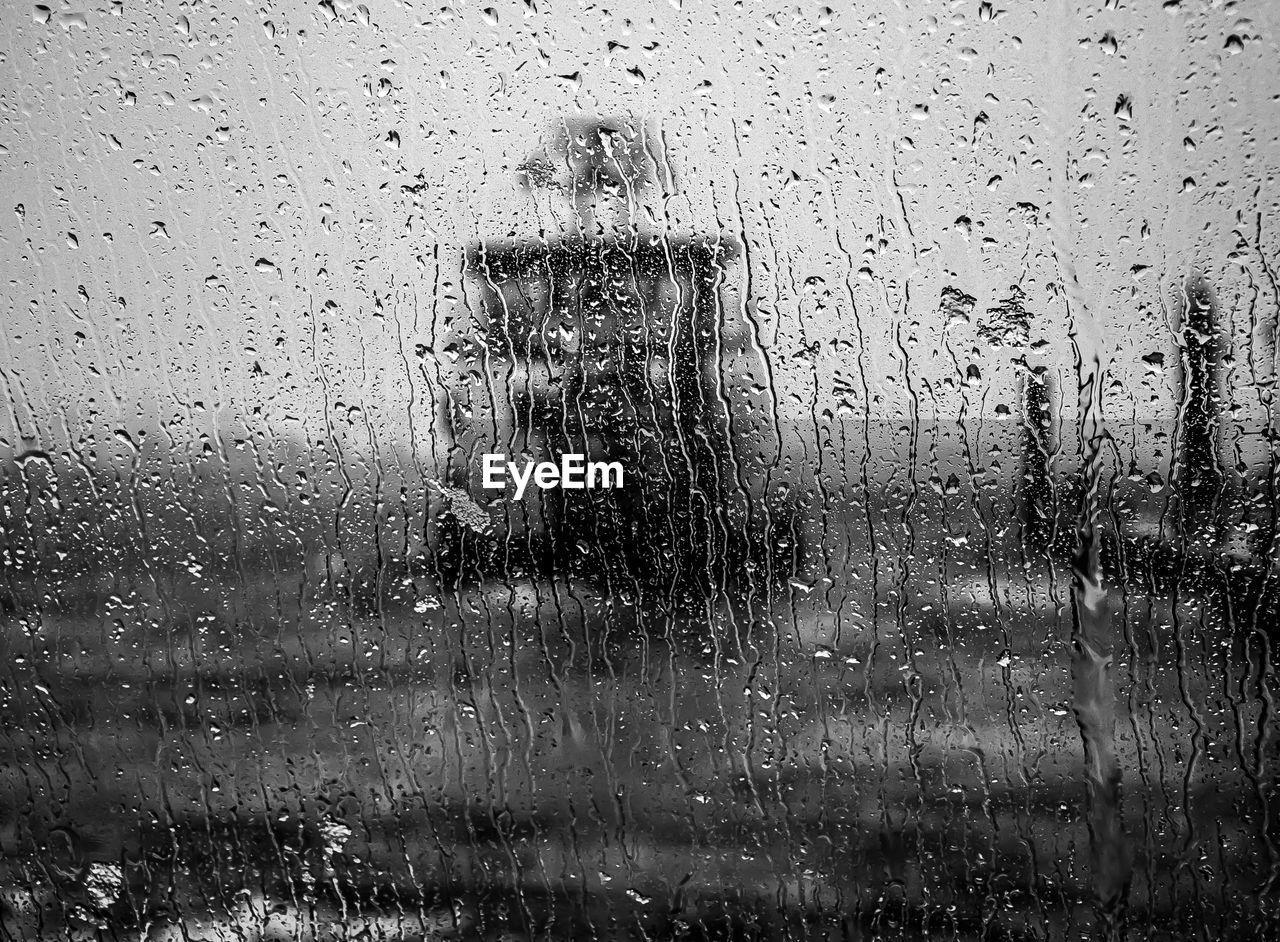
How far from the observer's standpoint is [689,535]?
1.06 metres

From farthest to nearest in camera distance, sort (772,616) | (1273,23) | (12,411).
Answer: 1. (12,411)
2. (772,616)
3. (1273,23)

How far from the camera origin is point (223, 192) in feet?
3.67

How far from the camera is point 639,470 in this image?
107cm

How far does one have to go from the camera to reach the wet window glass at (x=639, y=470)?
99cm

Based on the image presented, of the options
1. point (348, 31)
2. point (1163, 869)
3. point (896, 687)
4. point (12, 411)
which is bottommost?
point (1163, 869)

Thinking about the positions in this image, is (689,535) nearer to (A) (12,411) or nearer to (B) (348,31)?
(B) (348,31)

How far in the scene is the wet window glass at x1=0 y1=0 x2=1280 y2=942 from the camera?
0.99 meters

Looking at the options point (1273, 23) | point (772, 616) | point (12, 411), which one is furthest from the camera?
point (12, 411)

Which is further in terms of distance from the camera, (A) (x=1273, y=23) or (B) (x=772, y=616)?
(B) (x=772, y=616)

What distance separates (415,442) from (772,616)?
0.53 m

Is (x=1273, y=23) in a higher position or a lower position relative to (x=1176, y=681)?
higher

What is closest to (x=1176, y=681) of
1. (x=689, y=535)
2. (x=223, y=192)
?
(x=689, y=535)

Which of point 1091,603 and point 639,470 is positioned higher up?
point 639,470

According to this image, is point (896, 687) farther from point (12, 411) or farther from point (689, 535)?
point (12, 411)
